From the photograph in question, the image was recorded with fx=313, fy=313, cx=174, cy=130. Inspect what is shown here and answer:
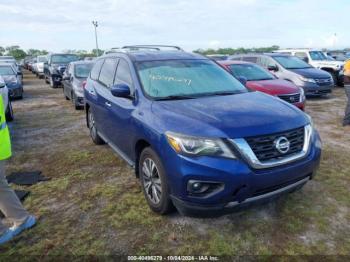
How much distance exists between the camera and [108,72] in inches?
207

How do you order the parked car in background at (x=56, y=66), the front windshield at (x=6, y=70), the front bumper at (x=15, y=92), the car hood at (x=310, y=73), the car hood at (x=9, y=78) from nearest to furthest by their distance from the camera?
1. the car hood at (x=310, y=73)
2. the car hood at (x=9, y=78)
3. the front bumper at (x=15, y=92)
4. the front windshield at (x=6, y=70)
5. the parked car in background at (x=56, y=66)

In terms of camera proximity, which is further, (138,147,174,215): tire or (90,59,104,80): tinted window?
(90,59,104,80): tinted window

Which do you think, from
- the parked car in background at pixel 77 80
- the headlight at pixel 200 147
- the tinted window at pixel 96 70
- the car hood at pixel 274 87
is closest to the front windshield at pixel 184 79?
the headlight at pixel 200 147

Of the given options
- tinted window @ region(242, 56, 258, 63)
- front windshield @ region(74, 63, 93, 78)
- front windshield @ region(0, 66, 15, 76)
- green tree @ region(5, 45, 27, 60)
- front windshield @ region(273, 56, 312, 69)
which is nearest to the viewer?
front windshield @ region(74, 63, 93, 78)

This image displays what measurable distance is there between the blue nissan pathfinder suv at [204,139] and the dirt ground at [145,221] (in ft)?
1.31

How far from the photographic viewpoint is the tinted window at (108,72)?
16.5 ft

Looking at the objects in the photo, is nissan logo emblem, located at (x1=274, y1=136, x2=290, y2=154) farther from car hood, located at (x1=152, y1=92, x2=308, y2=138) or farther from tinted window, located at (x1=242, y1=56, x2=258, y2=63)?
tinted window, located at (x1=242, y1=56, x2=258, y2=63)

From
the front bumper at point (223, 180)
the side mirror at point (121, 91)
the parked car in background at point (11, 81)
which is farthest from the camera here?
the parked car in background at point (11, 81)

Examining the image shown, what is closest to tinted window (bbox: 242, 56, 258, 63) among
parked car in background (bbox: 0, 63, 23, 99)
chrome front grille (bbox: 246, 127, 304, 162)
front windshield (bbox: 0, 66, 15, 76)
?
parked car in background (bbox: 0, 63, 23, 99)

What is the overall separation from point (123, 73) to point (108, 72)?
81cm

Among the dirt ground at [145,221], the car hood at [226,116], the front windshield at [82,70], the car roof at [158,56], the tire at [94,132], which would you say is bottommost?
the dirt ground at [145,221]

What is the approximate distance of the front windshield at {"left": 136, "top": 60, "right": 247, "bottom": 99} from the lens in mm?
4020

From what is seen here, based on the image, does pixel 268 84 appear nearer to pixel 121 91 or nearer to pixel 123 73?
pixel 123 73

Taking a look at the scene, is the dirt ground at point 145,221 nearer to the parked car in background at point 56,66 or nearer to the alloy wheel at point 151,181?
the alloy wheel at point 151,181
